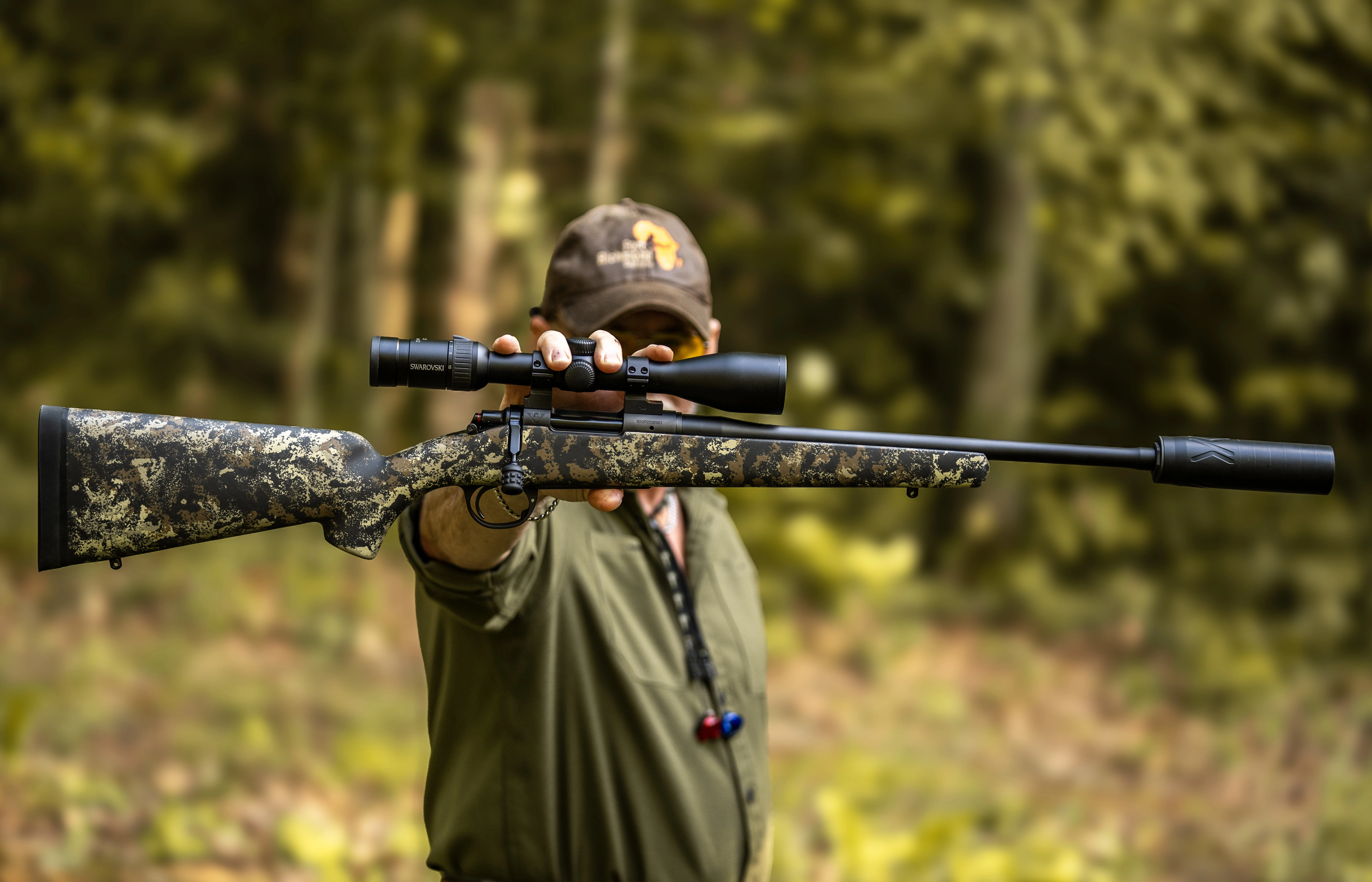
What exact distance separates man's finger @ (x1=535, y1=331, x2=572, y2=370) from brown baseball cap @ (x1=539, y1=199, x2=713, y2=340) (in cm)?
45

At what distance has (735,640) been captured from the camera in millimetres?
2887

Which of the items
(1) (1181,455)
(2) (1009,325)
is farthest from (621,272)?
(2) (1009,325)

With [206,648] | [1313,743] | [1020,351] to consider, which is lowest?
[1313,743]

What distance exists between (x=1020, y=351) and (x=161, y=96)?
6410 mm

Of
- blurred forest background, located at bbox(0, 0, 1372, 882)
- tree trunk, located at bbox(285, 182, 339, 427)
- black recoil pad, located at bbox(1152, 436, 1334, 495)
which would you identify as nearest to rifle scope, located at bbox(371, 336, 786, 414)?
black recoil pad, located at bbox(1152, 436, 1334, 495)

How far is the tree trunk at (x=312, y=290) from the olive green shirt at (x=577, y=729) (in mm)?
5959

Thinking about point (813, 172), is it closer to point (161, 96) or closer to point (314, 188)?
point (314, 188)

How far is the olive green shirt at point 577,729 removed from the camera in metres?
2.59

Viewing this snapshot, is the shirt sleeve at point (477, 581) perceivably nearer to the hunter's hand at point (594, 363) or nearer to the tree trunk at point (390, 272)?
the hunter's hand at point (594, 363)

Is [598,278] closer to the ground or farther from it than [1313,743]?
farther from it

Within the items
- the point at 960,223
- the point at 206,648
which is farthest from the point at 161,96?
the point at 960,223

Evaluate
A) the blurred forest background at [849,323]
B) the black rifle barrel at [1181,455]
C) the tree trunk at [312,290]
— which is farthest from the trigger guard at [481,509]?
the tree trunk at [312,290]

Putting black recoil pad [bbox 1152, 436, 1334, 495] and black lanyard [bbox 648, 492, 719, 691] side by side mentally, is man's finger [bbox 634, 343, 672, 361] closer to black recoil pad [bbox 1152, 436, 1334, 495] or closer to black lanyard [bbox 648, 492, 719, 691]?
black lanyard [bbox 648, 492, 719, 691]

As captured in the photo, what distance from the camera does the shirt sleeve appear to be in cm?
240
